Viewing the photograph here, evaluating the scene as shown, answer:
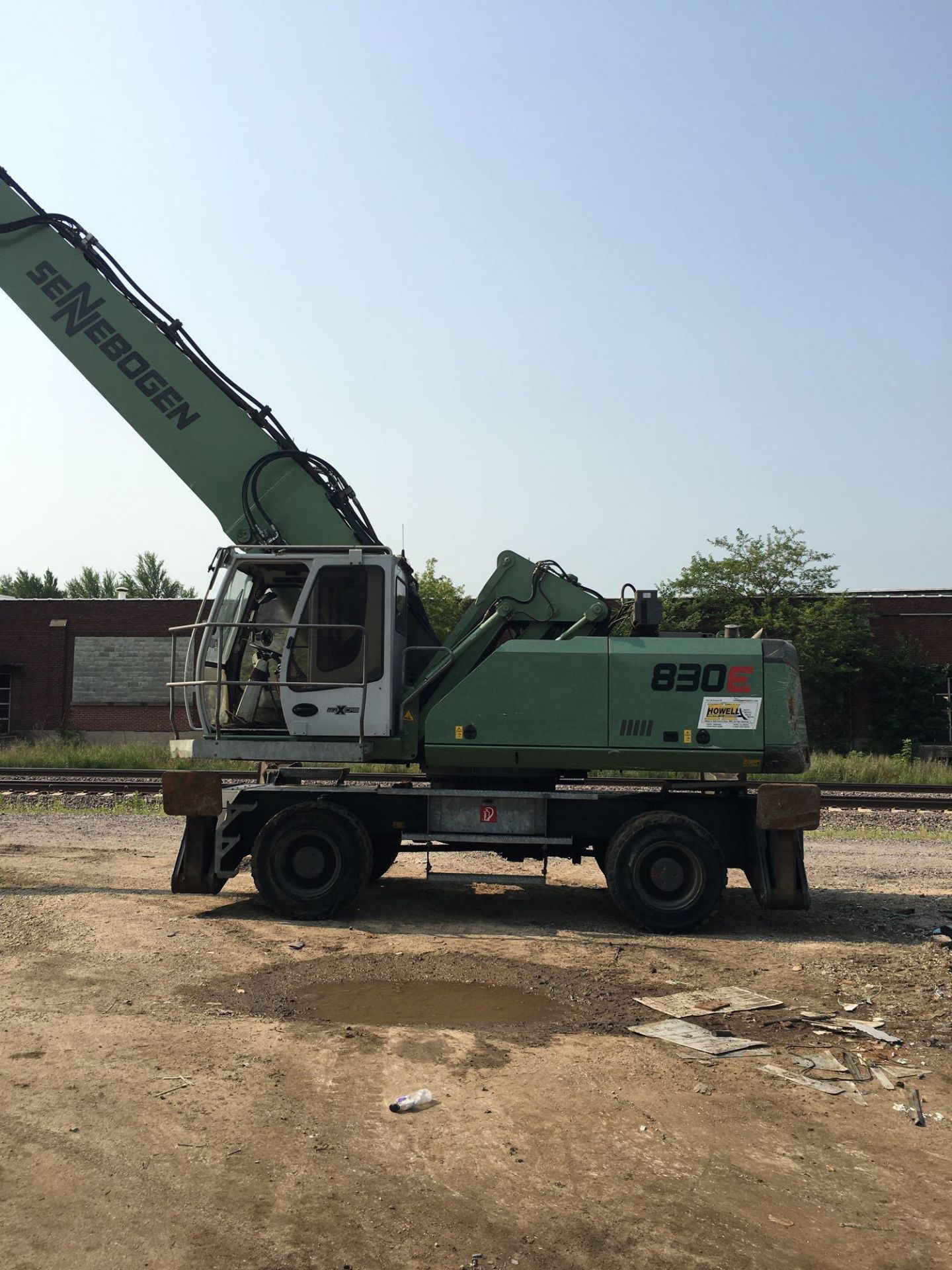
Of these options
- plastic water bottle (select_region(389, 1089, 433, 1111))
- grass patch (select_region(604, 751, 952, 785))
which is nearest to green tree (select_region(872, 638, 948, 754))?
grass patch (select_region(604, 751, 952, 785))

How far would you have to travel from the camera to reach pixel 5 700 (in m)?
33.7

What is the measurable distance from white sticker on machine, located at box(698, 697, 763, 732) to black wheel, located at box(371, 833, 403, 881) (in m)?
3.01

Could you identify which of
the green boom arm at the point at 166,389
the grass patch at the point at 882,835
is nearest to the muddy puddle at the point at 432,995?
the green boom arm at the point at 166,389

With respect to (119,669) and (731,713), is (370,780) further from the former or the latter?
(119,669)

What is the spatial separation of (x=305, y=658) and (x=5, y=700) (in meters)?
28.4

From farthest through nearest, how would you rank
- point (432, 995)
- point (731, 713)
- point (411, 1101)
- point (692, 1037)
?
point (731, 713) < point (432, 995) < point (692, 1037) < point (411, 1101)

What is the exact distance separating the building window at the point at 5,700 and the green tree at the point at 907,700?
1068 inches

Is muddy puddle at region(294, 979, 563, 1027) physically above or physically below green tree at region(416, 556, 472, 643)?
below

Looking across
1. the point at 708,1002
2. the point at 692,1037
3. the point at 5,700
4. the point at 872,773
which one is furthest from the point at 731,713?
the point at 5,700

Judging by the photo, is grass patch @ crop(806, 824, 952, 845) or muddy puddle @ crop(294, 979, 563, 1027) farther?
grass patch @ crop(806, 824, 952, 845)

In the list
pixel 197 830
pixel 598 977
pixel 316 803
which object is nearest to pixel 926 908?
pixel 598 977

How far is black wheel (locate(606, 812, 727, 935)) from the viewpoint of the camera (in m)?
8.79

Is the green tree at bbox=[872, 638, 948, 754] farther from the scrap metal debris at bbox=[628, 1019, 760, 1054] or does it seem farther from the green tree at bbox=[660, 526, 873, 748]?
the scrap metal debris at bbox=[628, 1019, 760, 1054]

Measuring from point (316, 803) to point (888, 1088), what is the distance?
5.36 m
